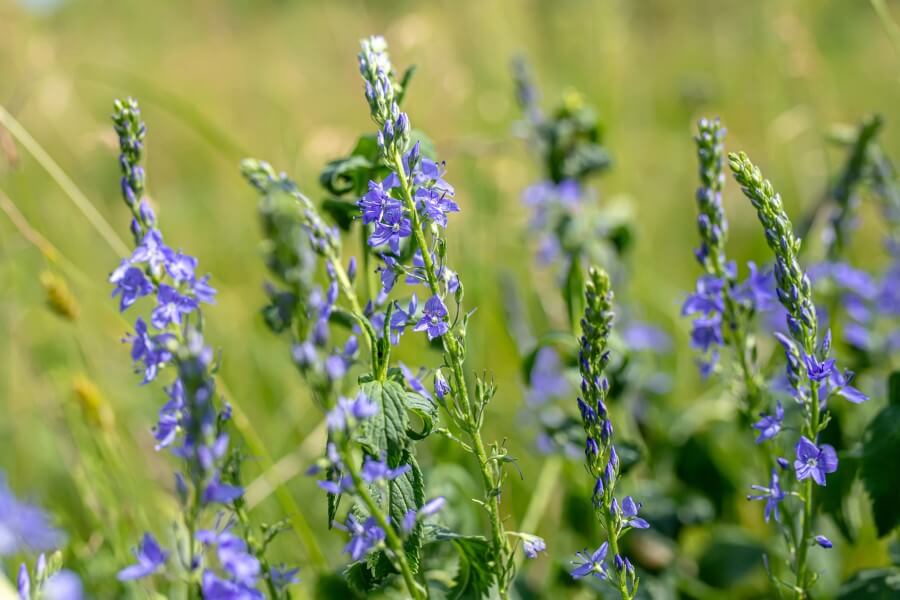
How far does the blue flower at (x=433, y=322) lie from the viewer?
1.51 metres

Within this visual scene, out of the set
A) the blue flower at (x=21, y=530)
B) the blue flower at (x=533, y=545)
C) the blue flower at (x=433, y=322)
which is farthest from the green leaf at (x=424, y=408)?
the blue flower at (x=21, y=530)

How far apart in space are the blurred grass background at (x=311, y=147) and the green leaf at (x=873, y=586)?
108cm

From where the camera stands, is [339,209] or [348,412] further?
[339,209]

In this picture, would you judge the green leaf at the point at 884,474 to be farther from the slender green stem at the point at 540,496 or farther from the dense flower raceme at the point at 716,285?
the slender green stem at the point at 540,496

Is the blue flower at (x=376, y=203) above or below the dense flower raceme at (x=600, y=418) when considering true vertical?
above

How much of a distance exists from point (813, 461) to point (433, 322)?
751mm

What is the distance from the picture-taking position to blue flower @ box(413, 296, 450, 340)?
59.6 inches

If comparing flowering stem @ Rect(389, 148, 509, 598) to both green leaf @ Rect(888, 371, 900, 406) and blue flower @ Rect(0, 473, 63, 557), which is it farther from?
blue flower @ Rect(0, 473, 63, 557)

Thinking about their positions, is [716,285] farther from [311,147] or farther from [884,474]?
[311,147]

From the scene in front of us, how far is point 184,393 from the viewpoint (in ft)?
4.41

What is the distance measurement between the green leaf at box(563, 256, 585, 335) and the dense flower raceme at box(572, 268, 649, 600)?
3.28ft

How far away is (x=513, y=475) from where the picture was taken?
326 centimetres

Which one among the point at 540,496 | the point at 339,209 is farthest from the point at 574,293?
the point at 339,209

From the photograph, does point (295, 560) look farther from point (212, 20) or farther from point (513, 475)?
point (212, 20)
